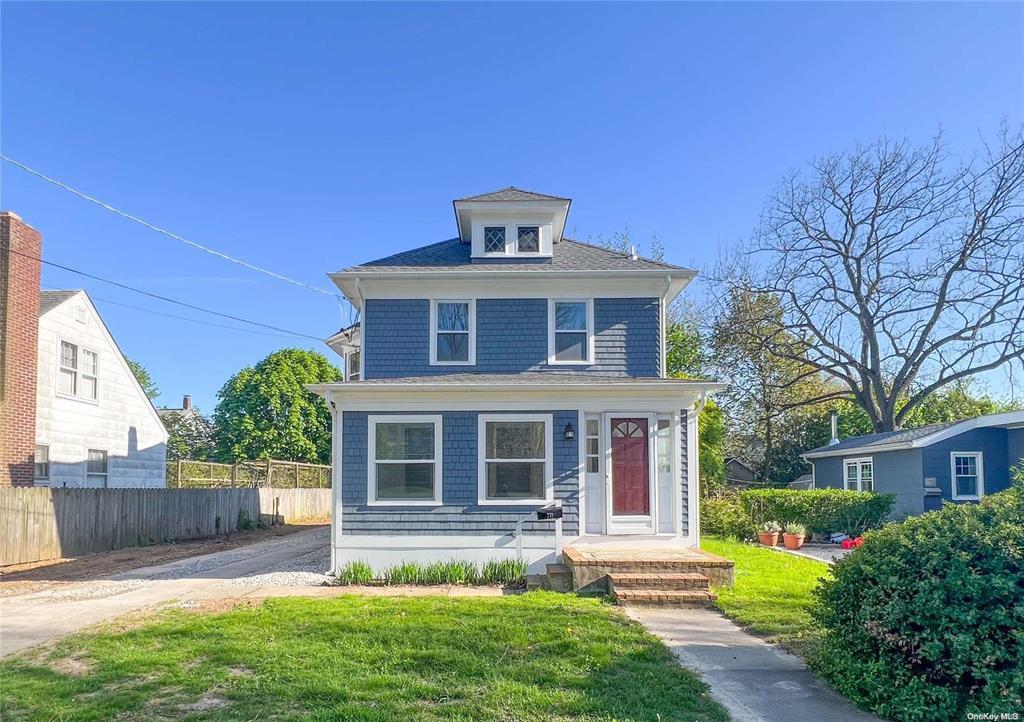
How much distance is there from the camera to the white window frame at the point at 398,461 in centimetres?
1070

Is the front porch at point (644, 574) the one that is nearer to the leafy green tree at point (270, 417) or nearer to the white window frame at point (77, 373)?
the white window frame at point (77, 373)

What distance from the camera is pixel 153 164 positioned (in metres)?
14.8

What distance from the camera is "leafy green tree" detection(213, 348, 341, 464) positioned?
108 feet

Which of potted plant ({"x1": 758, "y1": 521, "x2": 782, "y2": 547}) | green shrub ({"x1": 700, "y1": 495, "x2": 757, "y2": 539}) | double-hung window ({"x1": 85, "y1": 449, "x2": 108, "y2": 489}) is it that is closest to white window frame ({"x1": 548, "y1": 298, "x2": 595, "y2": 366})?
potted plant ({"x1": 758, "y1": 521, "x2": 782, "y2": 547})

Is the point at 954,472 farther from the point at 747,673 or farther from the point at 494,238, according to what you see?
the point at 747,673

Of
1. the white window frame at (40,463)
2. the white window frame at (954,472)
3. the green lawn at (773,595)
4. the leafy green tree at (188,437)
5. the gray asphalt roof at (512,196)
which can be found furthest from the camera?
the leafy green tree at (188,437)

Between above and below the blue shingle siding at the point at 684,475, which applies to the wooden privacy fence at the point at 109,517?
below

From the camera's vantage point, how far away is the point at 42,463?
1538 cm

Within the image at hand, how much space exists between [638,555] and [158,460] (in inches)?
649

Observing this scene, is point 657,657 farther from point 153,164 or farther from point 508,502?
point 153,164

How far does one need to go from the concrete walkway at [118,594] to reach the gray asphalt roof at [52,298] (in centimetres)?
708

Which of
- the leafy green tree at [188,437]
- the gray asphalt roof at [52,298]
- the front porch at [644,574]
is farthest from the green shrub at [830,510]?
the leafy green tree at [188,437]

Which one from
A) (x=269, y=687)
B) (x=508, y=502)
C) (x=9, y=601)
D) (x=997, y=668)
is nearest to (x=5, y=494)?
(x=9, y=601)

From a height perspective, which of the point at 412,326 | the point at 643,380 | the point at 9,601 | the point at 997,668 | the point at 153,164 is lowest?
the point at 9,601
